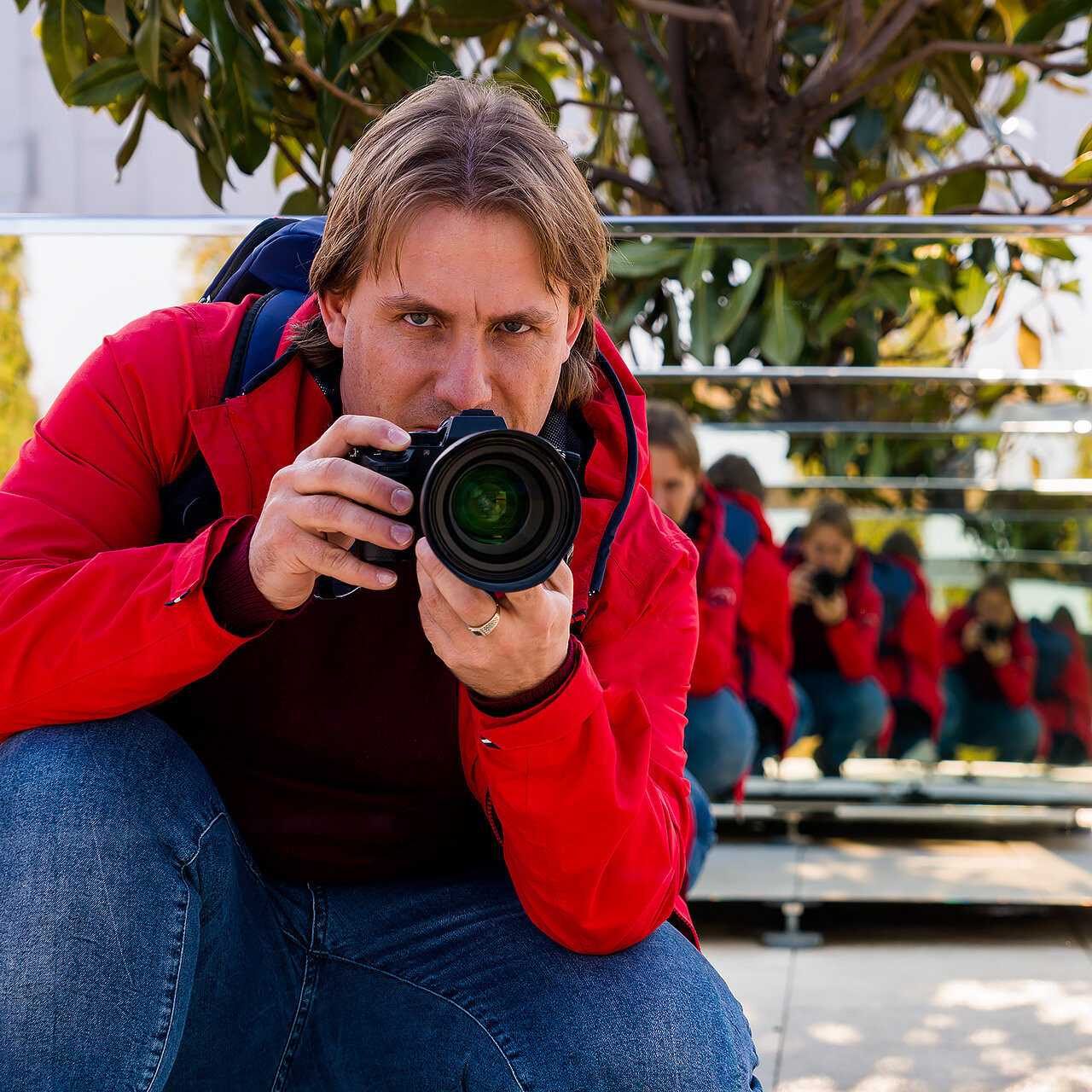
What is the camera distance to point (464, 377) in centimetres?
131

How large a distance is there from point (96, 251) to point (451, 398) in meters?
1.59

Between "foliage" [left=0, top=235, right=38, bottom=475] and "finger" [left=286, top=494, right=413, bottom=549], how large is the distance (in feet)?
5.18

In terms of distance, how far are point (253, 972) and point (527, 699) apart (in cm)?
44

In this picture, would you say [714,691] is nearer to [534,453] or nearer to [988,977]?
[988,977]

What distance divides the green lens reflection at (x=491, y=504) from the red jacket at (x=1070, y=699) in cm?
401

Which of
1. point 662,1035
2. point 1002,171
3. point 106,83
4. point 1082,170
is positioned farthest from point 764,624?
point 662,1035

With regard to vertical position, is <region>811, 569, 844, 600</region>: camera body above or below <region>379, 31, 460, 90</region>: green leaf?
below

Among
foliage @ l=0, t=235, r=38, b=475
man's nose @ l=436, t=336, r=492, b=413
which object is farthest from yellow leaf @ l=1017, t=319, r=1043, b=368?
foliage @ l=0, t=235, r=38, b=475

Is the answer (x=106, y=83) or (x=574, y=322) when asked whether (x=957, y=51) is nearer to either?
(x=106, y=83)

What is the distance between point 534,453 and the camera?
109 cm

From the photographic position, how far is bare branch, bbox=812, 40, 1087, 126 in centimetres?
296

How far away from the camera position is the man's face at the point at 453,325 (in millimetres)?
1316

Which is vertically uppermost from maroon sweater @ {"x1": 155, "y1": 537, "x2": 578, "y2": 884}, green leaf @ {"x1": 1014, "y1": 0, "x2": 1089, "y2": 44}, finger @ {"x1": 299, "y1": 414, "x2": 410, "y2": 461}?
green leaf @ {"x1": 1014, "y1": 0, "x2": 1089, "y2": 44}

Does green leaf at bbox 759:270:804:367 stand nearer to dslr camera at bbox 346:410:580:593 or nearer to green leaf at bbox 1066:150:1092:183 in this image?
green leaf at bbox 1066:150:1092:183
